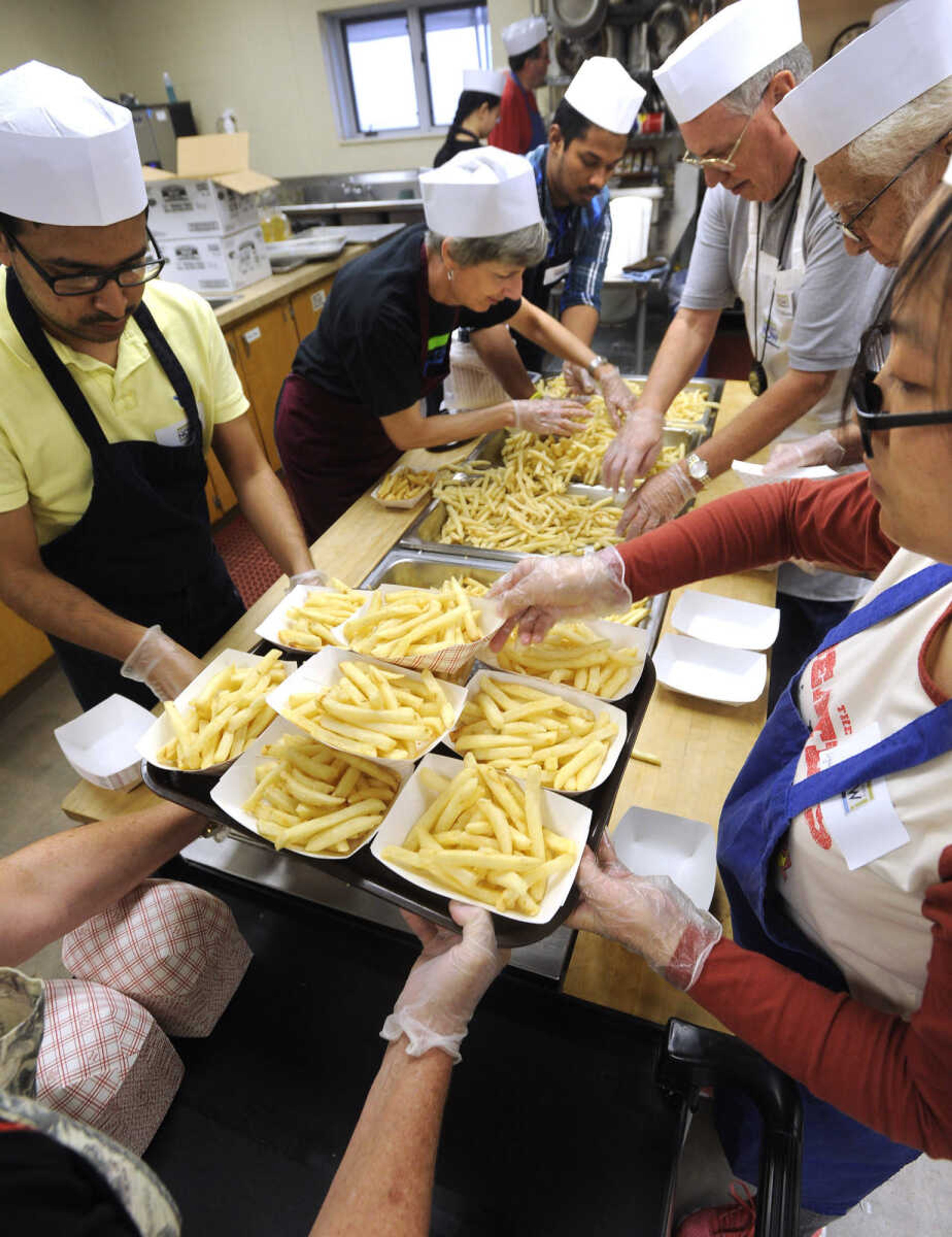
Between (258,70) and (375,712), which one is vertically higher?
(258,70)

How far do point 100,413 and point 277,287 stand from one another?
586cm

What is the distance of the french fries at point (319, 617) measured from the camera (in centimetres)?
220

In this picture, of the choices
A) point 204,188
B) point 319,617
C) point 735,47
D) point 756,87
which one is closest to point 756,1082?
point 319,617

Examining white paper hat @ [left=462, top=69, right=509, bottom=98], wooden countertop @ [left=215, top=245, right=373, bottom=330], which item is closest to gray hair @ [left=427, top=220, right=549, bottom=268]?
wooden countertop @ [left=215, top=245, right=373, bottom=330]

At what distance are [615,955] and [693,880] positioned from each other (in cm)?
30

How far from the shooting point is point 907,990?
4.30ft

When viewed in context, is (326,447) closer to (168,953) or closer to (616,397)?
(616,397)

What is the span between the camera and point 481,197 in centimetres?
294

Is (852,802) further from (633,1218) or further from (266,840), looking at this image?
(266,840)

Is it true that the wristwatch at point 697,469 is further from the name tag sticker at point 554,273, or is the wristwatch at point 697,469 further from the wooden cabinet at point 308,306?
the wooden cabinet at point 308,306

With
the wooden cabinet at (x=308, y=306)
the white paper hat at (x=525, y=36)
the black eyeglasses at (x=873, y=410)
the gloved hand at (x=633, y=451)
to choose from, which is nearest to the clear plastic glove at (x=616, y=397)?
the gloved hand at (x=633, y=451)

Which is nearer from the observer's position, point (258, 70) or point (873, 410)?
point (873, 410)

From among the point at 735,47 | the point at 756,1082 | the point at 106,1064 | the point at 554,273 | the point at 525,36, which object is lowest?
the point at 756,1082

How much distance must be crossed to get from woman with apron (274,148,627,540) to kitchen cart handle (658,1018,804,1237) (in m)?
2.86
